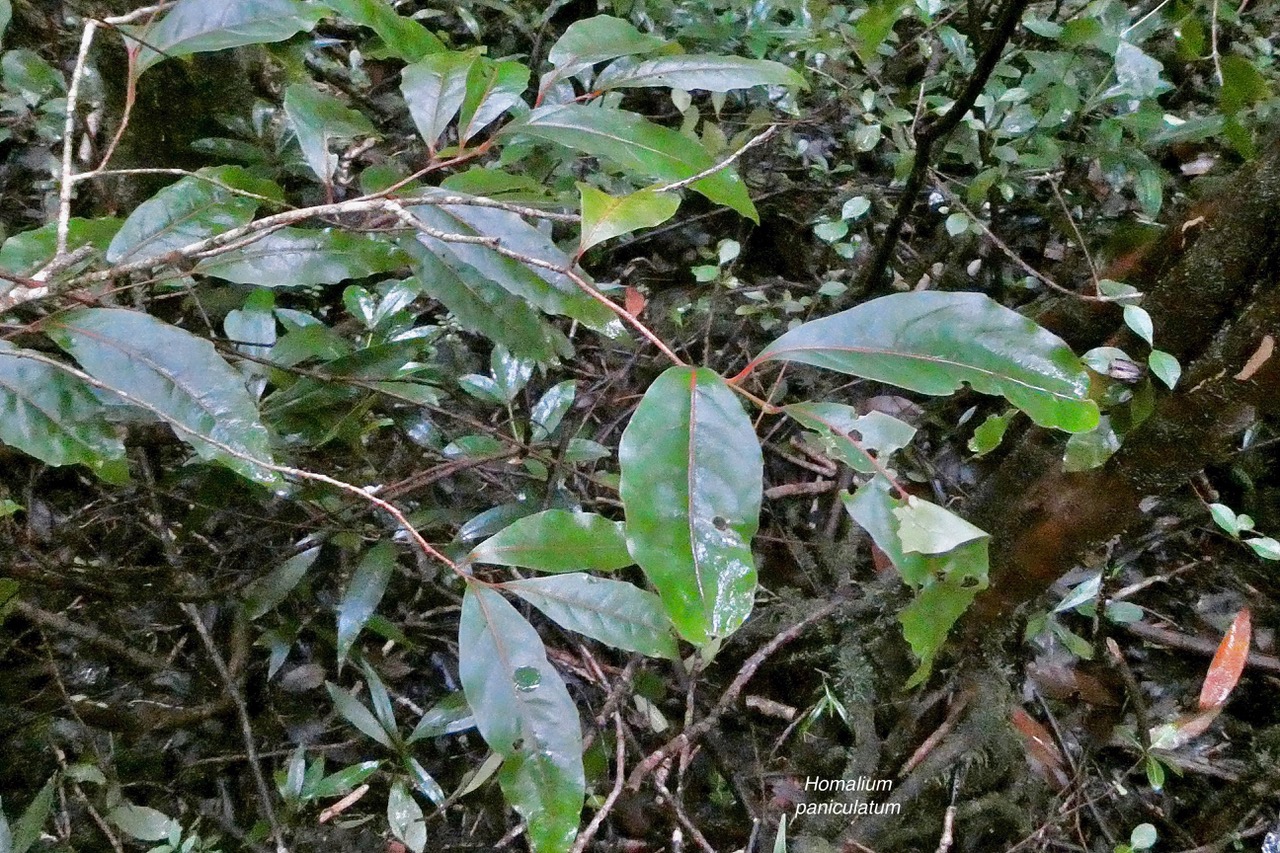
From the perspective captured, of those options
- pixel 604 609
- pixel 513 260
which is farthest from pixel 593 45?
pixel 604 609

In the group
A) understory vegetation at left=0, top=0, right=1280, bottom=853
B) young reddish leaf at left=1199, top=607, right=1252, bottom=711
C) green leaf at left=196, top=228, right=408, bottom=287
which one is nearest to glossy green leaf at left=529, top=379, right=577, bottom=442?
understory vegetation at left=0, top=0, right=1280, bottom=853

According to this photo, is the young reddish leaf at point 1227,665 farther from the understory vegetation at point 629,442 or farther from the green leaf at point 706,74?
the green leaf at point 706,74

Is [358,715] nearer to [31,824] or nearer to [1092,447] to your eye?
[31,824]

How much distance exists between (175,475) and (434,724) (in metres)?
0.53

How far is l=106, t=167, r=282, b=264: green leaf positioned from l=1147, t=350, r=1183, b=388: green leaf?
39.6 inches

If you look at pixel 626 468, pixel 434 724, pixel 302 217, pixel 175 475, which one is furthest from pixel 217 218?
pixel 434 724

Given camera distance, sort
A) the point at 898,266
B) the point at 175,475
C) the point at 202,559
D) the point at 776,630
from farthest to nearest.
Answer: the point at 898,266 → the point at 776,630 → the point at 202,559 → the point at 175,475

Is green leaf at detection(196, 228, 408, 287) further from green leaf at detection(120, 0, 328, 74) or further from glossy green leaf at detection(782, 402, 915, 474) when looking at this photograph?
glossy green leaf at detection(782, 402, 915, 474)

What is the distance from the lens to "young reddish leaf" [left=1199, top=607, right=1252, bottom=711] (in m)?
1.25

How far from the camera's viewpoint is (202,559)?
119 cm

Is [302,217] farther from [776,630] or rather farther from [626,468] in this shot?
[776,630]

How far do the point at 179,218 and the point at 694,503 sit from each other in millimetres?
626

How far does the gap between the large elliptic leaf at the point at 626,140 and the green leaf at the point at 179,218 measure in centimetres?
33

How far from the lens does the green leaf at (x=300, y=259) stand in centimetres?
76
